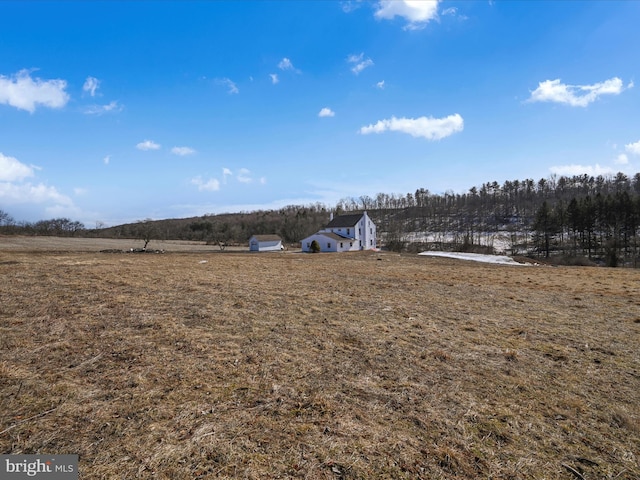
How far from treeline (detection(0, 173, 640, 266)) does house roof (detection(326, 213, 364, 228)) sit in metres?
12.0

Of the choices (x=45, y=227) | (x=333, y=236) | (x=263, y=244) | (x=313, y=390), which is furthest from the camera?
(x=45, y=227)

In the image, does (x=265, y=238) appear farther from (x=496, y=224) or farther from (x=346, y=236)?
(x=496, y=224)

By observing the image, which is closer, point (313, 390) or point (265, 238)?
point (313, 390)

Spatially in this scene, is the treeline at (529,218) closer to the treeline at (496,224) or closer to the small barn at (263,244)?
the treeline at (496,224)

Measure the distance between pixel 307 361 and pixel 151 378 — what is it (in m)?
2.60

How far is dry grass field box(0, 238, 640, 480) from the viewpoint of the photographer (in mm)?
3398

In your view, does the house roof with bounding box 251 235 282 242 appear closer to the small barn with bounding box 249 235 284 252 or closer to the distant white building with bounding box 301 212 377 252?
the small barn with bounding box 249 235 284 252

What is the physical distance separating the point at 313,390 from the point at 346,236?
54.9 m

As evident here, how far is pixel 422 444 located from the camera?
367 cm

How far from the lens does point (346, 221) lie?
201ft

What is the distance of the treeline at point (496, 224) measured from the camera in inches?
2377

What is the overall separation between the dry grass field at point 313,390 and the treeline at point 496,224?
47309mm

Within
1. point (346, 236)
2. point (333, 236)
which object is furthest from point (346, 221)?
point (333, 236)

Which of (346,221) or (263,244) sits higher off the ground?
(346,221)
